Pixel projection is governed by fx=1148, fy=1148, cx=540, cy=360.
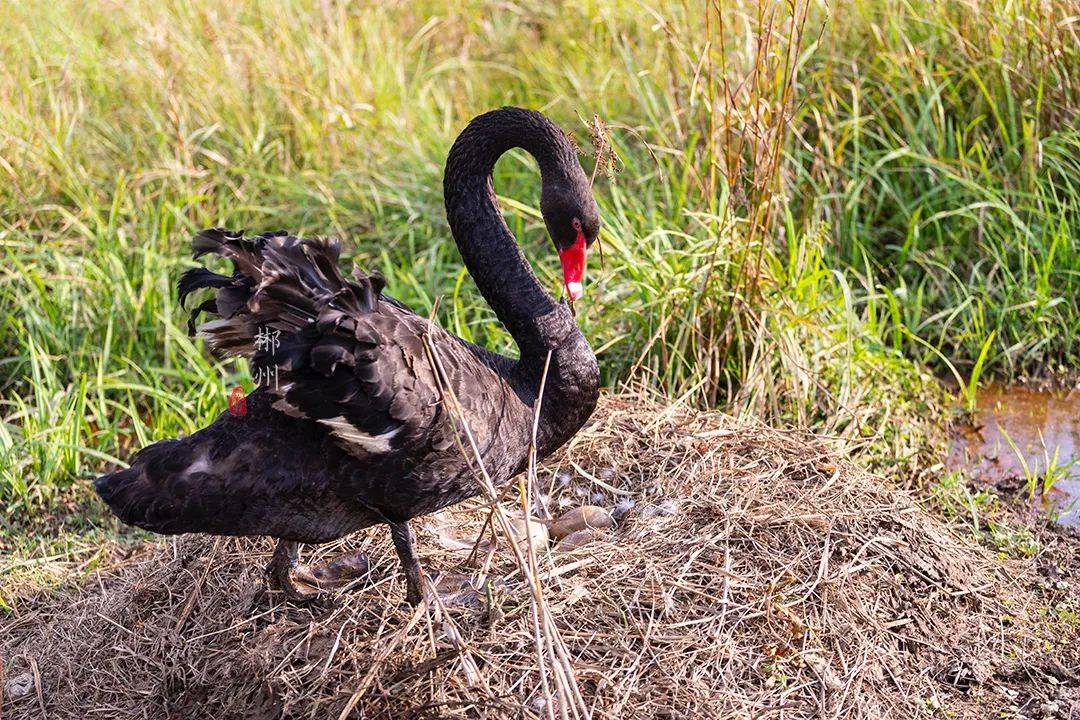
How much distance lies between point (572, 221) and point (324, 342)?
86cm

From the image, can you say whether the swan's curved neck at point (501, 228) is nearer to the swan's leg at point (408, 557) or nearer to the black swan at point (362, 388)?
the black swan at point (362, 388)

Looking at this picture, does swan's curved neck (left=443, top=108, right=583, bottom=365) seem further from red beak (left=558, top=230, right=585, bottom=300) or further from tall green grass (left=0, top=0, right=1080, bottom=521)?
tall green grass (left=0, top=0, right=1080, bottom=521)

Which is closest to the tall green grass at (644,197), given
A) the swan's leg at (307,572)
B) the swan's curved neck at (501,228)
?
the swan's curved neck at (501,228)

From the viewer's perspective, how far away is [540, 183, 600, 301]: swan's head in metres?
3.33

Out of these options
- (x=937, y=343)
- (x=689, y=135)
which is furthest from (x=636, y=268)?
(x=937, y=343)

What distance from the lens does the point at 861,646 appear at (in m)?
3.31

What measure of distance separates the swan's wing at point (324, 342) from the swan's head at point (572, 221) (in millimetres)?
559

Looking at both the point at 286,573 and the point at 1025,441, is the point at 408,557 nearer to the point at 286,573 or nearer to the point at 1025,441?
the point at 286,573

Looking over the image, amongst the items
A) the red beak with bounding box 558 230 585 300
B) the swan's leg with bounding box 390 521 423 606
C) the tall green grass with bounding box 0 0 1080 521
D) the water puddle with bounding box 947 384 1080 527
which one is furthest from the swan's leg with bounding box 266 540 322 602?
the water puddle with bounding box 947 384 1080 527

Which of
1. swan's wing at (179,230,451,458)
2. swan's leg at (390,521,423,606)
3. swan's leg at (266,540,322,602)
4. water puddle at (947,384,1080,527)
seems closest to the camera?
swan's wing at (179,230,451,458)

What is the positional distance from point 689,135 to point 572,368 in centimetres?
241

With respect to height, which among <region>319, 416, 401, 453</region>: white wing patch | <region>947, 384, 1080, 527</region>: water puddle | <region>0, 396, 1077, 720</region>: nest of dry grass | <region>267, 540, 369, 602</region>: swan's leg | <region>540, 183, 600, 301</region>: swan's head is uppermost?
<region>540, 183, 600, 301</region>: swan's head

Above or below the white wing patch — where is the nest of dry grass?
below

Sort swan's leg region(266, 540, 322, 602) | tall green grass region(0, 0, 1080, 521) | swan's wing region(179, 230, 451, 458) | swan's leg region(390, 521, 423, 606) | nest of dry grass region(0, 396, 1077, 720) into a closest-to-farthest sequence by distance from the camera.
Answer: swan's wing region(179, 230, 451, 458) → nest of dry grass region(0, 396, 1077, 720) → swan's leg region(390, 521, 423, 606) → swan's leg region(266, 540, 322, 602) → tall green grass region(0, 0, 1080, 521)
